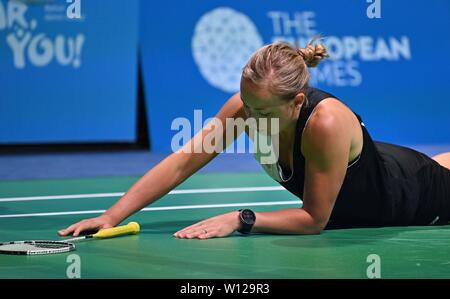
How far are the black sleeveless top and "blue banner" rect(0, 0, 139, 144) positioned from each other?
515 centimetres

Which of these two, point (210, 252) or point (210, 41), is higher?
point (210, 41)

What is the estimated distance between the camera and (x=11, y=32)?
9570mm

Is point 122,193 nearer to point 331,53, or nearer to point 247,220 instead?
point 247,220

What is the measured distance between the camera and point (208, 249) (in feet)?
14.2

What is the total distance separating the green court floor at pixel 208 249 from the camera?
12.5ft

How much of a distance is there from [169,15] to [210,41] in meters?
0.53

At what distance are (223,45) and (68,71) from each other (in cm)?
167

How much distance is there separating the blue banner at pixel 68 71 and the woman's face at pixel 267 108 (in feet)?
17.4

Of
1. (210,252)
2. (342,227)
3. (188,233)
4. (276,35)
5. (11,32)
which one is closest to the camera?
(210,252)

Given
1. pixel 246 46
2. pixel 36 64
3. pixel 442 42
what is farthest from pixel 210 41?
pixel 442 42

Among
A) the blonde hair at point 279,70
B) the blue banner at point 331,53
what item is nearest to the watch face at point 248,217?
the blonde hair at point 279,70

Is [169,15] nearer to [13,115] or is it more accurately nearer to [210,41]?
[210,41]
